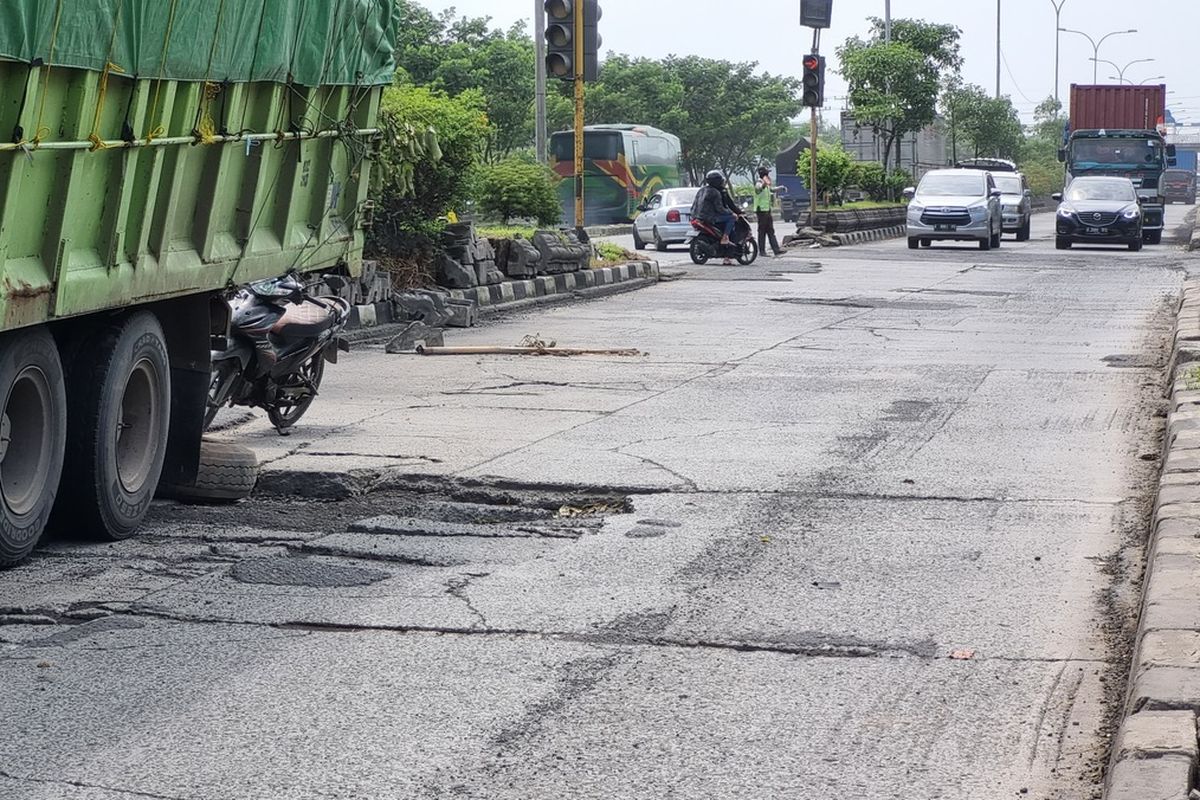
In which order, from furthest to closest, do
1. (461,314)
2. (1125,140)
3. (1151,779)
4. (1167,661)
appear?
(1125,140) < (461,314) < (1167,661) < (1151,779)

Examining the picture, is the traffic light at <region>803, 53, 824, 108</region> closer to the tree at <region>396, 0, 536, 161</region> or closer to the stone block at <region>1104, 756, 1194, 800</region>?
the tree at <region>396, 0, 536, 161</region>

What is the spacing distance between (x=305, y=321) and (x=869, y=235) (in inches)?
1261

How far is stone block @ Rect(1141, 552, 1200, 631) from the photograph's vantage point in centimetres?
538

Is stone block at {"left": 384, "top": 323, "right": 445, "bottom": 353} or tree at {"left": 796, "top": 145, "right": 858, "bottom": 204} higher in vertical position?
tree at {"left": 796, "top": 145, "right": 858, "bottom": 204}

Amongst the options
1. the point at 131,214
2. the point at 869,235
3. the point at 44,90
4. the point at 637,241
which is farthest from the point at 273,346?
the point at 869,235

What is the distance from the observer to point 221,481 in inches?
322

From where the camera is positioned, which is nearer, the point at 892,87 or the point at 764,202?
the point at 764,202

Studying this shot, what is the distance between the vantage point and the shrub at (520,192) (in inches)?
922

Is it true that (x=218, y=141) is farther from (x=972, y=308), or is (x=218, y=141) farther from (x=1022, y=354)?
(x=972, y=308)

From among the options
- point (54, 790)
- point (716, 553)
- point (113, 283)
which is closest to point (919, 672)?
point (716, 553)

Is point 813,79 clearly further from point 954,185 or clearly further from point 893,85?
point 893,85

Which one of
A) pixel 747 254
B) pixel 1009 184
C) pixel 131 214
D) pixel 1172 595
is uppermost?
pixel 1009 184

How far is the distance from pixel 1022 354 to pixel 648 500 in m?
7.49

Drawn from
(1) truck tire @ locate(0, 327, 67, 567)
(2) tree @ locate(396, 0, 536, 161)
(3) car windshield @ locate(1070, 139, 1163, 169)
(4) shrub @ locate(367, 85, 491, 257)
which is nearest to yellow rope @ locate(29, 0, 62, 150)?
(1) truck tire @ locate(0, 327, 67, 567)
